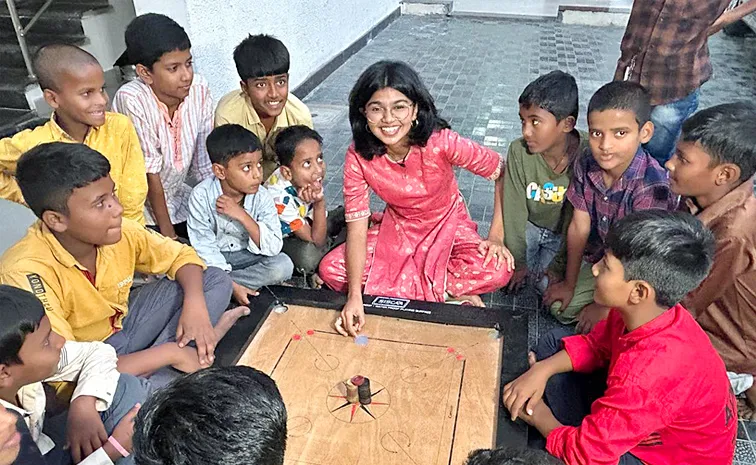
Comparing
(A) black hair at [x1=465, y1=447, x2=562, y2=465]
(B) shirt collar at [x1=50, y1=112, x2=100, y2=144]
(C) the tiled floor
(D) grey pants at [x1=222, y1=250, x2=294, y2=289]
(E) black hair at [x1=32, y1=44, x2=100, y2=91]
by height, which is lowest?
(C) the tiled floor

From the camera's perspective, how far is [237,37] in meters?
4.42

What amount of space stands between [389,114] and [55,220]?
123 cm

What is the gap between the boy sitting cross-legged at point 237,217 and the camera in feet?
8.02

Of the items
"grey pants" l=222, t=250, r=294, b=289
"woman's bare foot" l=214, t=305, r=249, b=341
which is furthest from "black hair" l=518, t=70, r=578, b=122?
"woman's bare foot" l=214, t=305, r=249, b=341

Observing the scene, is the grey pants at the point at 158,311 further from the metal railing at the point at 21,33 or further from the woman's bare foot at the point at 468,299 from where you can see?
the metal railing at the point at 21,33

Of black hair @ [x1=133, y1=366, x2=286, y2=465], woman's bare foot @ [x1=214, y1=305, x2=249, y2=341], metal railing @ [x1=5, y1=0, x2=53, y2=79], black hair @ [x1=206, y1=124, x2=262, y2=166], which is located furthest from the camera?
metal railing @ [x1=5, y1=0, x2=53, y2=79]

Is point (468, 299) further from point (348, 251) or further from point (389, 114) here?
point (389, 114)

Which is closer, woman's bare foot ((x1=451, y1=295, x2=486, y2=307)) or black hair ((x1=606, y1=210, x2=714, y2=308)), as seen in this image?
black hair ((x1=606, y1=210, x2=714, y2=308))

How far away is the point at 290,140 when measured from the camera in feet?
8.84

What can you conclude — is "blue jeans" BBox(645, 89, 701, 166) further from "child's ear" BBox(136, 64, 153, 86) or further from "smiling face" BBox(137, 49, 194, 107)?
"child's ear" BBox(136, 64, 153, 86)

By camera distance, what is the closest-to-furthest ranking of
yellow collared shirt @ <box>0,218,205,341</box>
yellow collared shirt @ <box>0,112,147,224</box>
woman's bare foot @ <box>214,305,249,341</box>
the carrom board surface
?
the carrom board surface, yellow collared shirt @ <box>0,218,205,341</box>, woman's bare foot @ <box>214,305,249,341</box>, yellow collared shirt @ <box>0,112,147,224</box>

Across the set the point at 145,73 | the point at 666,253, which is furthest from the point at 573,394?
the point at 145,73

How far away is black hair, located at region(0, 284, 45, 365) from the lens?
136cm

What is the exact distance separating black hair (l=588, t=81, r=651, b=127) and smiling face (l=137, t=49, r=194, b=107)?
1828 millimetres
